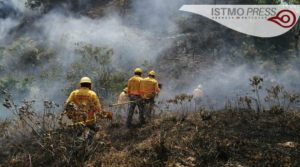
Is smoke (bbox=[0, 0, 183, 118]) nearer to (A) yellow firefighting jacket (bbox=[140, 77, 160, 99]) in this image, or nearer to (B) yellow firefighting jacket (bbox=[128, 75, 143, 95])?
(B) yellow firefighting jacket (bbox=[128, 75, 143, 95])

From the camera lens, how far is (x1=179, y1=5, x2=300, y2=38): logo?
13648 mm

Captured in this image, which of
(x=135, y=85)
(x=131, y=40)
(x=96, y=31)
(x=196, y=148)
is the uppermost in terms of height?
(x=96, y=31)

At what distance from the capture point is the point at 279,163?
2.83 metres

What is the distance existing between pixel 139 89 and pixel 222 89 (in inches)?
264

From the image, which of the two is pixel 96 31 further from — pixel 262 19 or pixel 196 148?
pixel 196 148

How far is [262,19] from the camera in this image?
14016 millimetres

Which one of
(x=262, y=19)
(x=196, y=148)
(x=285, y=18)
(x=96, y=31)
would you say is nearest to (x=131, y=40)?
(x=96, y=31)

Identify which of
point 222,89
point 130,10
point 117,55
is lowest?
point 222,89

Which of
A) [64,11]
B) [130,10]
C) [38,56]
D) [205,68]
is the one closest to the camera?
[205,68]

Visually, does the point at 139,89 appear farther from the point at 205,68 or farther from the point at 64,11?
the point at 64,11

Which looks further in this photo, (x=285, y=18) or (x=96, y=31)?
(x=96, y=31)

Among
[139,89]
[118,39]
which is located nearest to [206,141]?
[139,89]

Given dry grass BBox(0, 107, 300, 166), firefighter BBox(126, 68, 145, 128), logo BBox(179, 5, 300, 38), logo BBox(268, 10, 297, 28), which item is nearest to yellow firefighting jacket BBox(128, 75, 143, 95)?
firefighter BBox(126, 68, 145, 128)

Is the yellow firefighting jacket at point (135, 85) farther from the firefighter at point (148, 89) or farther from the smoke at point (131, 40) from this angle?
the smoke at point (131, 40)
